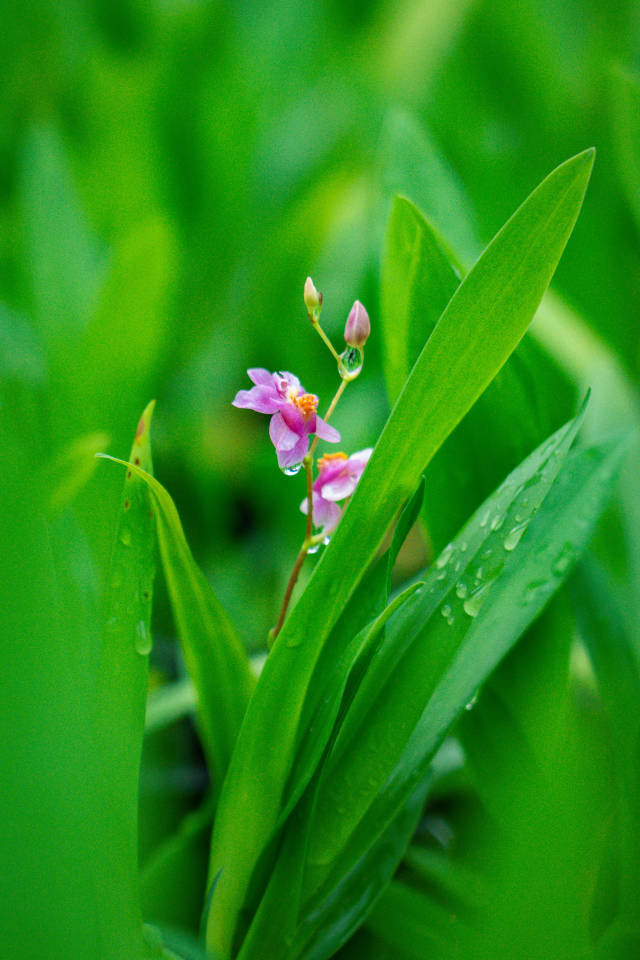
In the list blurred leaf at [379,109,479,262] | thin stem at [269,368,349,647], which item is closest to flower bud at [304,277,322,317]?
thin stem at [269,368,349,647]

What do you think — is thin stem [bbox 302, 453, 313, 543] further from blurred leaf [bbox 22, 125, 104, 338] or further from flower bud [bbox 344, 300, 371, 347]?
blurred leaf [bbox 22, 125, 104, 338]

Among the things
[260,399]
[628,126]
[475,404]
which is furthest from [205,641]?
[628,126]

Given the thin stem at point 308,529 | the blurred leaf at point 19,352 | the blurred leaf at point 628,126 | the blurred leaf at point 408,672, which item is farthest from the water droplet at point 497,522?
the blurred leaf at point 19,352

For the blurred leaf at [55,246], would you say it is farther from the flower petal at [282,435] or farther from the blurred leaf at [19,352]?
the flower petal at [282,435]

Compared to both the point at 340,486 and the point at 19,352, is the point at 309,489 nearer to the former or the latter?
the point at 340,486

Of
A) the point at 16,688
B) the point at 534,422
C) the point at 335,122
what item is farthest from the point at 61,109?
the point at 16,688

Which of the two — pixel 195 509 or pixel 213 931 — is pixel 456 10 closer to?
pixel 195 509
